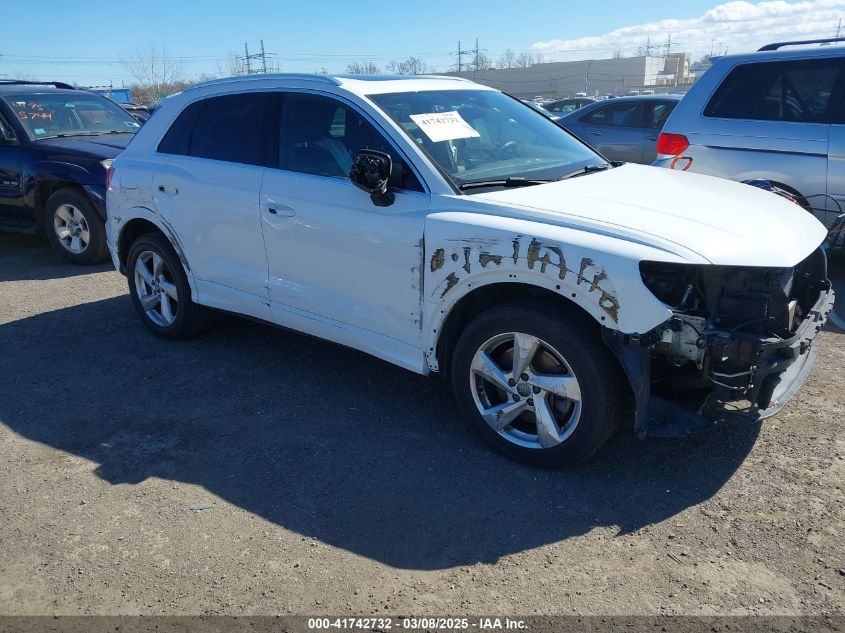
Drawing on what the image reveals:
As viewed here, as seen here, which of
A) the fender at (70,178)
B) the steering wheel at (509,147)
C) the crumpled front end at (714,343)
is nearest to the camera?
the crumpled front end at (714,343)

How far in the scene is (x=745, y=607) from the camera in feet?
8.57

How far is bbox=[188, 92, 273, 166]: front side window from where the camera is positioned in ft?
14.9

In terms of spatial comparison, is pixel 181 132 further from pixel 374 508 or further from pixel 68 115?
pixel 68 115

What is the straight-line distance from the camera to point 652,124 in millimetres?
11031

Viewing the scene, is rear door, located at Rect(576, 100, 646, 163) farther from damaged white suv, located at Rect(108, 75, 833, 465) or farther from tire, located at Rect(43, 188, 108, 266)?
tire, located at Rect(43, 188, 108, 266)

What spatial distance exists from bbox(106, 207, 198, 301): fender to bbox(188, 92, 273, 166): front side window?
1.84ft

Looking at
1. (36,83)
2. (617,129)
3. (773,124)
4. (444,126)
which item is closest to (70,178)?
(36,83)

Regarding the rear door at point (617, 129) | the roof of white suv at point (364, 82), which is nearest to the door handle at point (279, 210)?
the roof of white suv at point (364, 82)

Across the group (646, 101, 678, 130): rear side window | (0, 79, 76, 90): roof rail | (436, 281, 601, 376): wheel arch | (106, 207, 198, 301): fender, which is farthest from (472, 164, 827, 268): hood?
(0, 79, 76, 90): roof rail

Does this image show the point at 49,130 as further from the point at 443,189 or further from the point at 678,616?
the point at 678,616

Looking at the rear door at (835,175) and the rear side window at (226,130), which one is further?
the rear door at (835,175)

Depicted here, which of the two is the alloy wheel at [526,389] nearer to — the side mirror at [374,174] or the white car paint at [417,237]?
the white car paint at [417,237]

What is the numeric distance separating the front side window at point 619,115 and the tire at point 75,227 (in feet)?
25.0

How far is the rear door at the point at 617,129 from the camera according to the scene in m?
11.1
